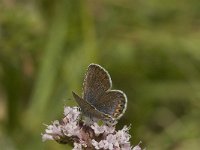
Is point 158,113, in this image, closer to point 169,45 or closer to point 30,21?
point 169,45

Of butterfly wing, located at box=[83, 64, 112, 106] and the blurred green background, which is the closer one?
butterfly wing, located at box=[83, 64, 112, 106]

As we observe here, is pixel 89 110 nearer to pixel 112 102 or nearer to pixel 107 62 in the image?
pixel 112 102

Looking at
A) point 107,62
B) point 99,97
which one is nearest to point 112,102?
point 99,97

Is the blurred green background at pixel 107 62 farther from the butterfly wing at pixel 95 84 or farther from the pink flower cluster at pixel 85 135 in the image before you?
the butterfly wing at pixel 95 84

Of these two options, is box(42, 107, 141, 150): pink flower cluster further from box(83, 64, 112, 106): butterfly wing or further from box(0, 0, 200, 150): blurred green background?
box(0, 0, 200, 150): blurred green background

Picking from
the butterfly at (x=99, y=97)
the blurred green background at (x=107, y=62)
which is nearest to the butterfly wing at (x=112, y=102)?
the butterfly at (x=99, y=97)

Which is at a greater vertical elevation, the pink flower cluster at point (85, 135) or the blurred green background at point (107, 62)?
the blurred green background at point (107, 62)

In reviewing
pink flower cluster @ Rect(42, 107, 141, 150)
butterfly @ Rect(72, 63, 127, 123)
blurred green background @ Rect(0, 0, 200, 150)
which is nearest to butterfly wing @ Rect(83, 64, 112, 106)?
butterfly @ Rect(72, 63, 127, 123)
